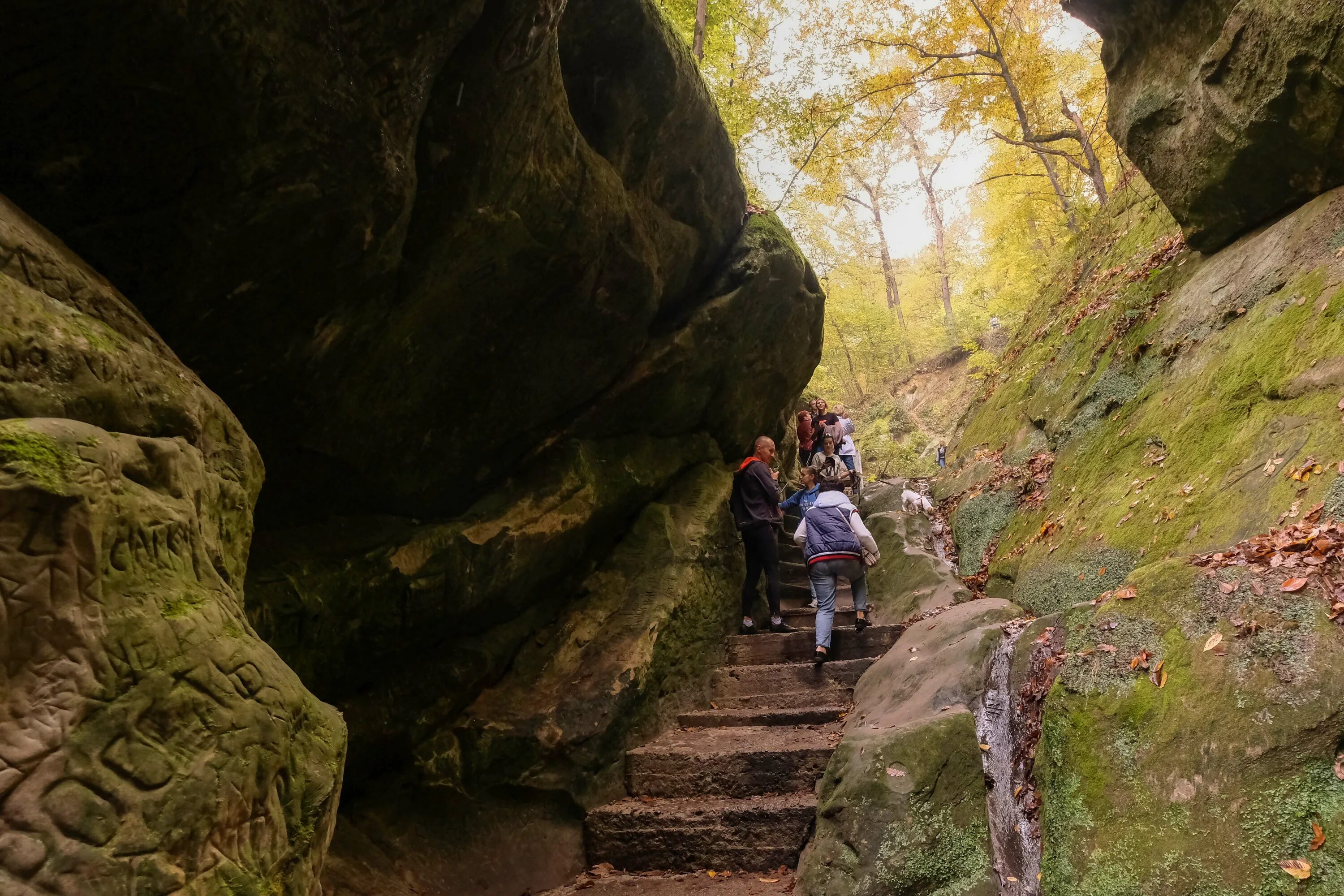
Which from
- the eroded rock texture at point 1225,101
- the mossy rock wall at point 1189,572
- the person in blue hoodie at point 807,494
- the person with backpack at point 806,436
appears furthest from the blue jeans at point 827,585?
the eroded rock texture at point 1225,101

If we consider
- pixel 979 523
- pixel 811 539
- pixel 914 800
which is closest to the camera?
pixel 914 800

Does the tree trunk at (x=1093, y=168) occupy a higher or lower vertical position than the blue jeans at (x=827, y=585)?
higher

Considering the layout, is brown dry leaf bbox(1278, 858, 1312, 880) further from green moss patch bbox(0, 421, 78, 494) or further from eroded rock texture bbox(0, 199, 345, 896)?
green moss patch bbox(0, 421, 78, 494)

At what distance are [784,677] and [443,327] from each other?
4959 mm

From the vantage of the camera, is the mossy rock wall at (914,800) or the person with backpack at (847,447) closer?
the mossy rock wall at (914,800)

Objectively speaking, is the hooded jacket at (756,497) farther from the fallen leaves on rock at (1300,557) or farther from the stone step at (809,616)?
the fallen leaves on rock at (1300,557)

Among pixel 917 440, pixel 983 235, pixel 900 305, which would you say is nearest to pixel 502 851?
pixel 917 440

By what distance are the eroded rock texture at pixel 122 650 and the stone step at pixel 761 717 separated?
15.0ft

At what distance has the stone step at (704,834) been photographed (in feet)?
18.6

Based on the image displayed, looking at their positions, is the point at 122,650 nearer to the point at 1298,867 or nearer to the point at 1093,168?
the point at 1298,867

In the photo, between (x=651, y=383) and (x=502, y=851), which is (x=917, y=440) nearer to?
(x=651, y=383)

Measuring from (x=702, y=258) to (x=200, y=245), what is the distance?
19.3 ft

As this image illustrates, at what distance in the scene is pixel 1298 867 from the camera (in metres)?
3.27

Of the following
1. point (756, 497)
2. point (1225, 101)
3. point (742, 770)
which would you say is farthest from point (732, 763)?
point (1225, 101)
